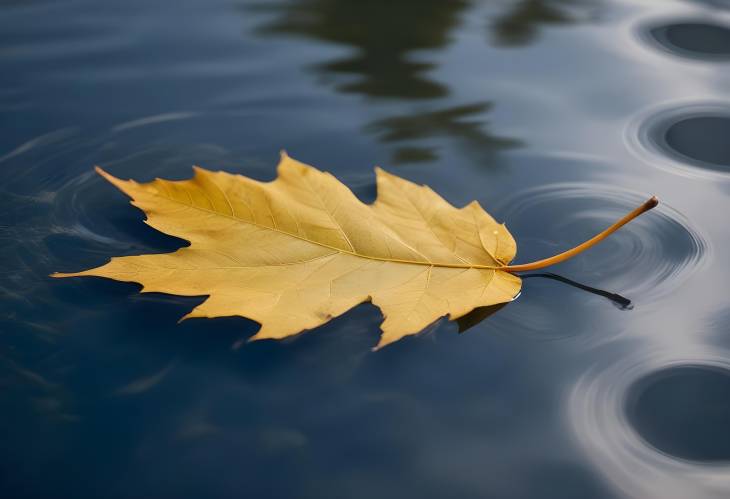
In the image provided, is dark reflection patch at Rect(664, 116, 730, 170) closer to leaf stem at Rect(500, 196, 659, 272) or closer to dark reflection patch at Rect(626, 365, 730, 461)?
leaf stem at Rect(500, 196, 659, 272)


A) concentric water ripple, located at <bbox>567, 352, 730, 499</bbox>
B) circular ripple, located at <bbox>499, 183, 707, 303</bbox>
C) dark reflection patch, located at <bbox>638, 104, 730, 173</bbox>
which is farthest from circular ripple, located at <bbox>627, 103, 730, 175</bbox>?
concentric water ripple, located at <bbox>567, 352, 730, 499</bbox>

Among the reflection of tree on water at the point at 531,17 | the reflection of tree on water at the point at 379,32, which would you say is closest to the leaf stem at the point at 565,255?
the reflection of tree on water at the point at 379,32

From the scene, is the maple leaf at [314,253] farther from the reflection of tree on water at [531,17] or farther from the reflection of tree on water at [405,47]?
the reflection of tree on water at [531,17]

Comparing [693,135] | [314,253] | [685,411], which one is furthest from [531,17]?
[685,411]

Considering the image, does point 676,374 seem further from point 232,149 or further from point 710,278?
point 232,149

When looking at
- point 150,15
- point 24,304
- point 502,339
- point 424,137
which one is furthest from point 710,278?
point 150,15

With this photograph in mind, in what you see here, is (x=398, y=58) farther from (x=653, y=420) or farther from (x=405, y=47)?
(x=653, y=420)
